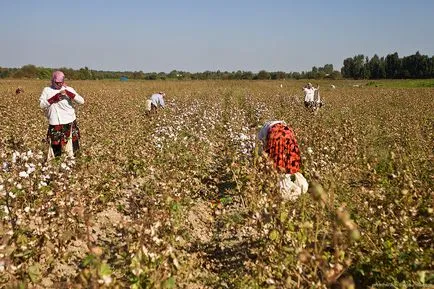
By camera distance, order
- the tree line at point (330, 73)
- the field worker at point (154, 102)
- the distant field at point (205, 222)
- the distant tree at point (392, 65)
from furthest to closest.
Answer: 1. the distant tree at point (392, 65)
2. the tree line at point (330, 73)
3. the field worker at point (154, 102)
4. the distant field at point (205, 222)

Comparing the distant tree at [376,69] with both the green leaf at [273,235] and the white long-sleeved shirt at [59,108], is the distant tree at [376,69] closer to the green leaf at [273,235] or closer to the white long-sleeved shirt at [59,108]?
the white long-sleeved shirt at [59,108]

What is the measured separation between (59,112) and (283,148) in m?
3.83

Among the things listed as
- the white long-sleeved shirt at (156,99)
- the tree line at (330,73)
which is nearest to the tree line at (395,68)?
the tree line at (330,73)

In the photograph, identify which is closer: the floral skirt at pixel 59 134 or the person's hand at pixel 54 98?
the person's hand at pixel 54 98

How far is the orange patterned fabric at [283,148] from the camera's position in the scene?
20.1ft

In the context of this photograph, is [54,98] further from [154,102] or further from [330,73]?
[330,73]

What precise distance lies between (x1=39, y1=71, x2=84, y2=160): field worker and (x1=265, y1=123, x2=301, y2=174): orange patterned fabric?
3.31 m

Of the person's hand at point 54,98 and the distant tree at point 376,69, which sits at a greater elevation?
the distant tree at point 376,69

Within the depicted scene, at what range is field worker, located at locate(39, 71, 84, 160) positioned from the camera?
22.2ft

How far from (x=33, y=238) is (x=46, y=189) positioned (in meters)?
0.90

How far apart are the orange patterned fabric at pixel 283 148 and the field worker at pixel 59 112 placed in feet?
10.9

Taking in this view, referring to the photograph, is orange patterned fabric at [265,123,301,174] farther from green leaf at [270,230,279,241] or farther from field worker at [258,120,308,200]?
green leaf at [270,230,279,241]

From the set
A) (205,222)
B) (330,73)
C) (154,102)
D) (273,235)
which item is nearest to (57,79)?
(205,222)

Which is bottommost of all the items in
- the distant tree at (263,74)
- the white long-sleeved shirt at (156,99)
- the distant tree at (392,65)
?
the white long-sleeved shirt at (156,99)
